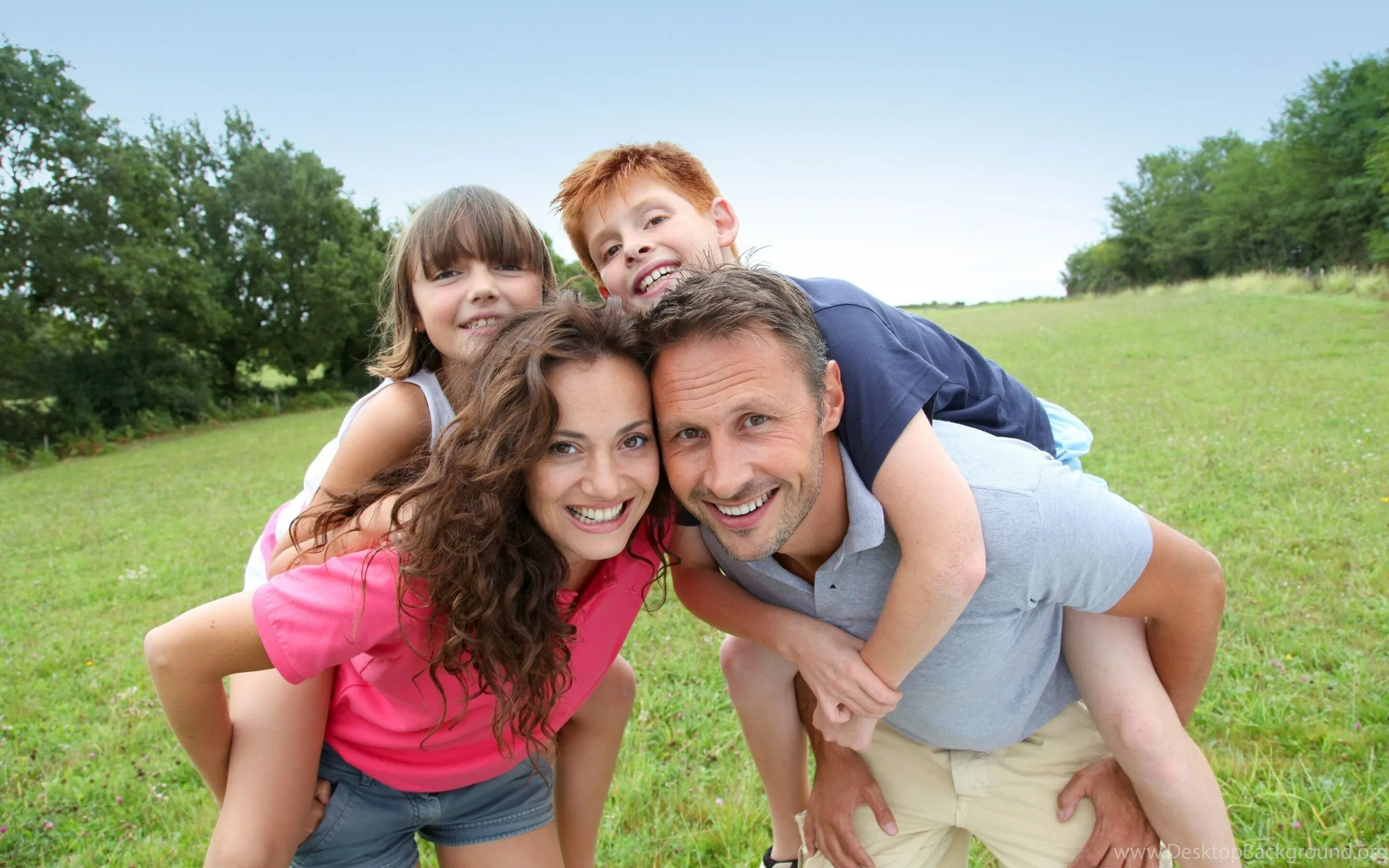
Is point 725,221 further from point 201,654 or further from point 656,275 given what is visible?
point 201,654

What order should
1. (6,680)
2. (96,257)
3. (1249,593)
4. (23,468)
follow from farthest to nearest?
1. (96,257)
2. (23,468)
3. (6,680)
4. (1249,593)

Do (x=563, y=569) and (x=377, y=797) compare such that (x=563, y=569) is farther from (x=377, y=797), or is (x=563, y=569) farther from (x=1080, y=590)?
(x=1080, y=590)

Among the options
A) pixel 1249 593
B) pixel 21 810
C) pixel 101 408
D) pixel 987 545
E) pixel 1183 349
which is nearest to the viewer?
pixel 987 545

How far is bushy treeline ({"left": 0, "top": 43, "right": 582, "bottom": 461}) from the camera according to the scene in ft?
73.1

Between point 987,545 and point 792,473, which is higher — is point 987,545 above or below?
below

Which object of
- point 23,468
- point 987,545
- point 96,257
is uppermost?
point 96,257

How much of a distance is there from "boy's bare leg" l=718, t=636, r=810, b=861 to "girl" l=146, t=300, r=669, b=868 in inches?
19.6

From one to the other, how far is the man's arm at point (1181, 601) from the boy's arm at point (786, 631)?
27.0 inches

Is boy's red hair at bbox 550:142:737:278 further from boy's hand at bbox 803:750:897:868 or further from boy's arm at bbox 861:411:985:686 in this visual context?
boy's hand at bbox 803:750:897:868

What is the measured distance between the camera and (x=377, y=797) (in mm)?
2385

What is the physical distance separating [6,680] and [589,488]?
18.3ft

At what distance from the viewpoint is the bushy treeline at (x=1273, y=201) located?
37.9m

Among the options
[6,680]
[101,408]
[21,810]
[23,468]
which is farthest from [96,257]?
[21,810]

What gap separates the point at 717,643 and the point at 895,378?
131 inches
